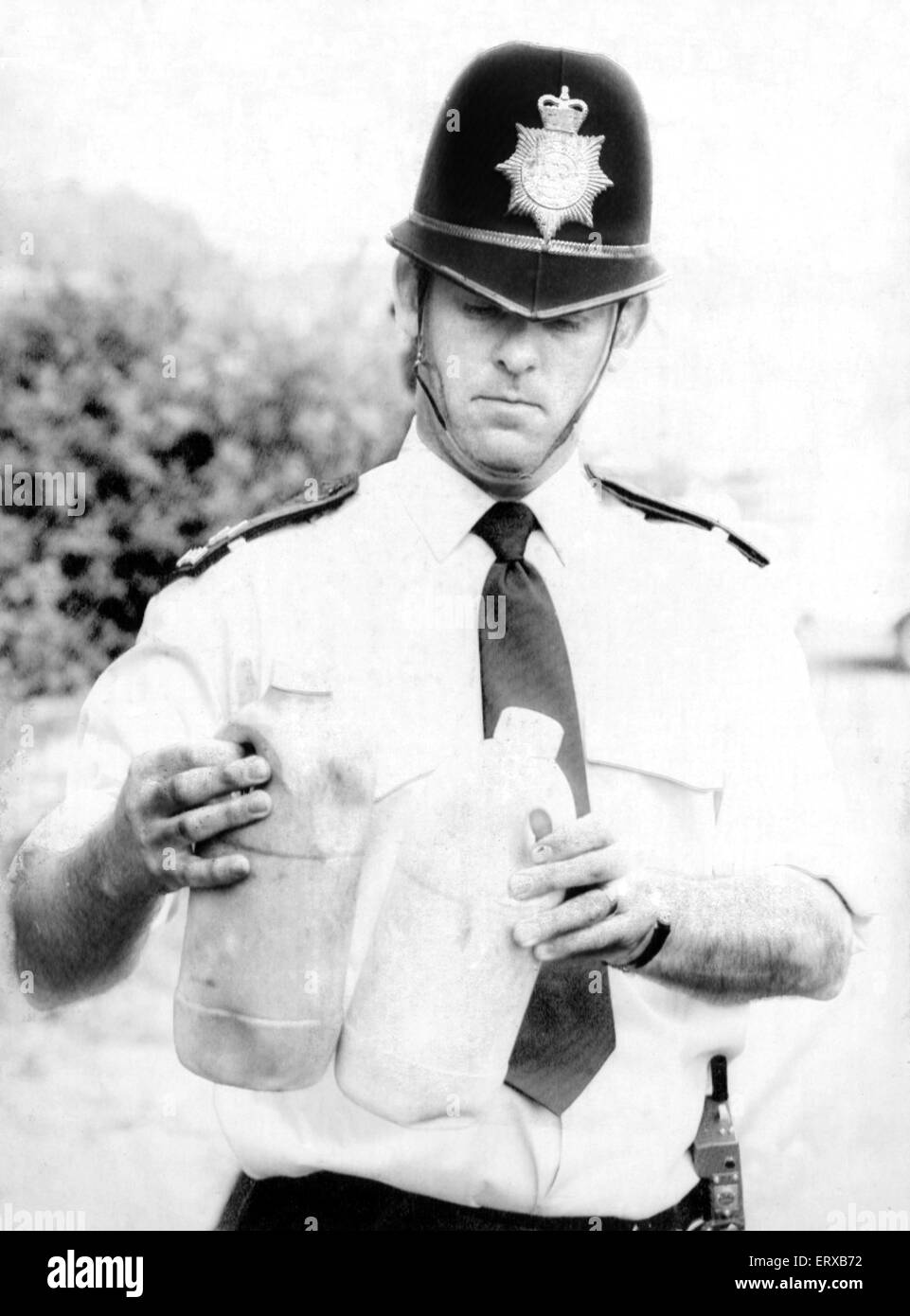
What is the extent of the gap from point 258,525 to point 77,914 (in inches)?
30.6

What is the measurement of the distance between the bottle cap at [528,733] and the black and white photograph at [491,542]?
0.21m

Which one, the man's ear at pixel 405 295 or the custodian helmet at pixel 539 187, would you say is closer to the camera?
the custodian helmet at pixel 539 187

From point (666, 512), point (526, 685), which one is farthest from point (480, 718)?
point (666, 512)

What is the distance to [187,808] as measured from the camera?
8.43 ft

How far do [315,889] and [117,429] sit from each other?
1.07 metres

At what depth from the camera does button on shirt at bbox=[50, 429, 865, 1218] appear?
2.97 metres

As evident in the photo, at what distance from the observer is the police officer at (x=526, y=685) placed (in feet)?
9.62

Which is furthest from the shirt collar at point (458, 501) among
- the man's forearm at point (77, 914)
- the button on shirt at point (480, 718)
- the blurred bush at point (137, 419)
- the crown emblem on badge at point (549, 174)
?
the man's forearm at point (77, 914)

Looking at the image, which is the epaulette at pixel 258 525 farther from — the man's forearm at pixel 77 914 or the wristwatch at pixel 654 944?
the wristwatch at pixel 654 944

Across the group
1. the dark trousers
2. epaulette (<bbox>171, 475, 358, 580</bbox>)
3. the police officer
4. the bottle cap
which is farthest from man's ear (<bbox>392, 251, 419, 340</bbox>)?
the dark trousers

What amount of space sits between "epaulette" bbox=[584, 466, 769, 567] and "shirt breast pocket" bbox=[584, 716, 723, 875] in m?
0.38

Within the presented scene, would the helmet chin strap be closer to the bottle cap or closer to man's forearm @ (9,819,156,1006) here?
the bottle cap
